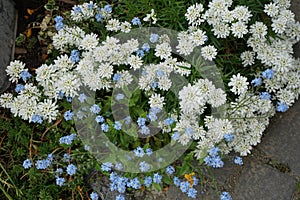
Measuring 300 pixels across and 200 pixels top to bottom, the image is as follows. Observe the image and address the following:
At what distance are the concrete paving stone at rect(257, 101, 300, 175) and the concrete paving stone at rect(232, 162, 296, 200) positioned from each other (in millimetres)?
87

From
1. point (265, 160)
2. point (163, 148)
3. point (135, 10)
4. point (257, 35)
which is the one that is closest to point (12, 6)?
point (135, 10)

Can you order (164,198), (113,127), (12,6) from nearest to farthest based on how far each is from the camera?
(113,127) → (164,198) → (12,6)

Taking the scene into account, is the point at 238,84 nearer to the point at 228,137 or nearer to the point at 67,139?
the point at 228,137

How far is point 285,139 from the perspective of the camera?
298 centimetres

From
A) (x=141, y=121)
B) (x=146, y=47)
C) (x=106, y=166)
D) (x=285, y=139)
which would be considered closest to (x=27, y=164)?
(x=106, y=166)

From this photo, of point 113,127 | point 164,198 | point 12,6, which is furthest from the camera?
point 12,6

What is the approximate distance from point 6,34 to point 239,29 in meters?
1.69

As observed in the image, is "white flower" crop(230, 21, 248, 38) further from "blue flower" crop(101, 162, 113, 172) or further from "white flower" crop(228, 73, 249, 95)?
"blue flower" crop(101, 162, 113, 172)

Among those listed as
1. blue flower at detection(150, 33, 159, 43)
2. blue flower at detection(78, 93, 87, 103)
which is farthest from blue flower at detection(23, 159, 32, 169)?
blue flower at detection(150, 33, 159, 43)

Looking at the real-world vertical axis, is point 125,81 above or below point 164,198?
above

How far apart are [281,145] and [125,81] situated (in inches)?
42.8

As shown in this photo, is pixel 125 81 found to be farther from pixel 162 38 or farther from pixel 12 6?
pixel 12 6

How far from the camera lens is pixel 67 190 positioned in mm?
3047

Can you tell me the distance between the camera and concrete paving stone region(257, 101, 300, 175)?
2.94m
